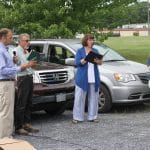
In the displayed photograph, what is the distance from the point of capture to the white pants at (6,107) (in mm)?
7738

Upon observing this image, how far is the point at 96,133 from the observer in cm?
891

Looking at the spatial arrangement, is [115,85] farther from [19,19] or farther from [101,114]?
[19,19]

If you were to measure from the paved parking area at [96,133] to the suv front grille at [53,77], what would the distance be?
82 cm

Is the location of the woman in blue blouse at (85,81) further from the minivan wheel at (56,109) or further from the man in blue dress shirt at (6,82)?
the man in blue dress shirt at (6,82)

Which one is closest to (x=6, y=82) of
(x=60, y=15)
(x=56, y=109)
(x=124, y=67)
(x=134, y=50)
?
(x=56, y=109)

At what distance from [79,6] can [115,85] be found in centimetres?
944

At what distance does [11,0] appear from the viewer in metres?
19.5

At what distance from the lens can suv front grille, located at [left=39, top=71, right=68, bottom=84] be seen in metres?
9.78

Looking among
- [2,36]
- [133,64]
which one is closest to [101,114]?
[133,64]

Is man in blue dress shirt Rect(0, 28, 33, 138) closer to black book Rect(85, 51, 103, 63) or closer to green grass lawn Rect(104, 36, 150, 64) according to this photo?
black book Rect(85, 51, 103, 63)

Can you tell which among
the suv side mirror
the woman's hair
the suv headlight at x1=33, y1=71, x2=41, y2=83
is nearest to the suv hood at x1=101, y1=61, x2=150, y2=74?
the suv side mirror

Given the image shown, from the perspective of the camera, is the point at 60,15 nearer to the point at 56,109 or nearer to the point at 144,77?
the point at 144,77

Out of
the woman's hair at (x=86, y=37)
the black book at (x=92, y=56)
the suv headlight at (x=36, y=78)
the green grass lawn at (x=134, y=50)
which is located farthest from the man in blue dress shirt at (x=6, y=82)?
the green grass lawn at (x=134, y=50)

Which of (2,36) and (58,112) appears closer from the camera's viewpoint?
(2,36)
